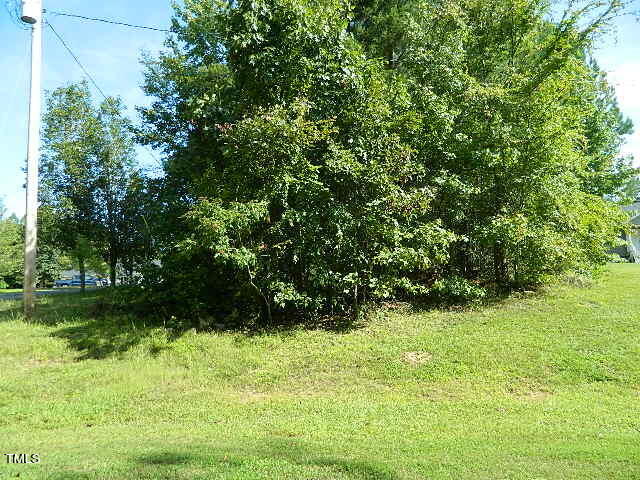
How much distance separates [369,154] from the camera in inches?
360

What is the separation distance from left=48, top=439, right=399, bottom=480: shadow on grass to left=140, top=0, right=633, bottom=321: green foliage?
13.7ft

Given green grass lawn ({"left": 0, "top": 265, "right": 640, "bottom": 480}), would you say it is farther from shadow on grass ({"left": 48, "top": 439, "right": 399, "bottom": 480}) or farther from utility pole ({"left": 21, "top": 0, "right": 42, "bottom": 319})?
utility pole ({"left": 21, "top": 0, "right": 42, "bottom": 319})

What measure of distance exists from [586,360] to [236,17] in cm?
878

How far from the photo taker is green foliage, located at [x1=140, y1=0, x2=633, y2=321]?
865cm

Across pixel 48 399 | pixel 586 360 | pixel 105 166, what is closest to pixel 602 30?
pixel 586 360

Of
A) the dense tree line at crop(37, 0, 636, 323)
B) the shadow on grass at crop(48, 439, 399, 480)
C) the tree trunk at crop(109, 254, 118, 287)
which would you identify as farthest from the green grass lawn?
the tree trunk at crop(109, 254, 118, 287)

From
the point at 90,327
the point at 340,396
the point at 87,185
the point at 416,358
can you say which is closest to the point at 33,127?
the point at 90,327

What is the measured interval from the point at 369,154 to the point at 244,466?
6811 mm

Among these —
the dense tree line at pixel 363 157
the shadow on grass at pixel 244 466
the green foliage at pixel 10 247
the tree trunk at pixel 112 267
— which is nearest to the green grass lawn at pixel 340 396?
the shadow on grass at pixel 244 466

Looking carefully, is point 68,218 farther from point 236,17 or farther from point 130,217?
point 236,17

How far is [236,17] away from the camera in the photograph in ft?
28.9

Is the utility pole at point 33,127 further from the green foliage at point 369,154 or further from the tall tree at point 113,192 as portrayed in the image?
the tall tree at point 113,192

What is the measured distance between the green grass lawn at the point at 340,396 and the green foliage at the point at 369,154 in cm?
128

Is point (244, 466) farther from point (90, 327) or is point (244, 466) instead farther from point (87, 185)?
point (87, 185)
